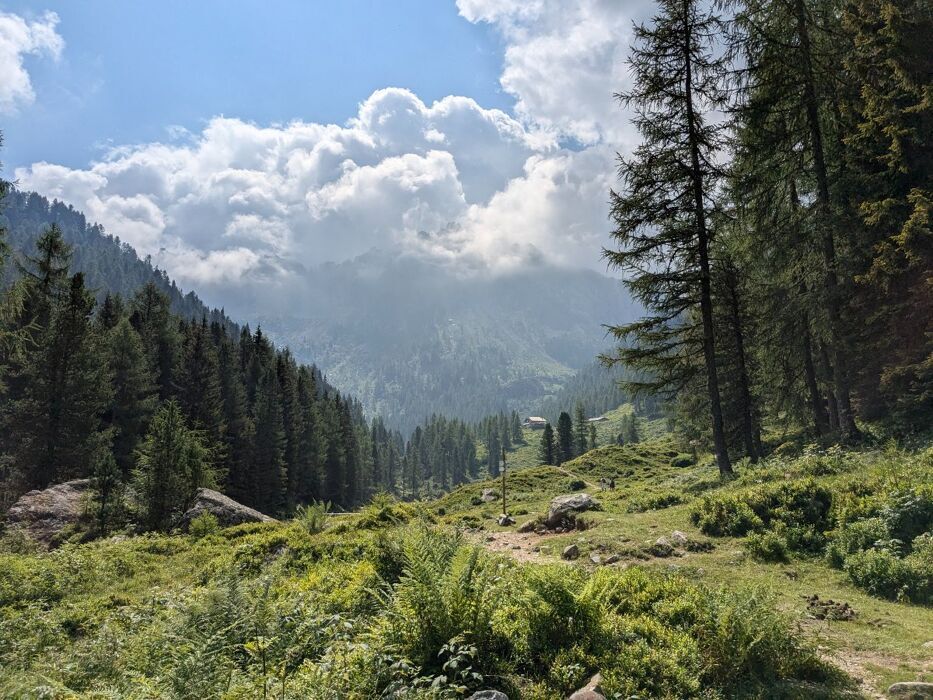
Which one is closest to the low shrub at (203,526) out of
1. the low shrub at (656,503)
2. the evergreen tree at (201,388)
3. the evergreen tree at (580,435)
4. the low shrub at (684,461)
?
the low shrub at (656,503)

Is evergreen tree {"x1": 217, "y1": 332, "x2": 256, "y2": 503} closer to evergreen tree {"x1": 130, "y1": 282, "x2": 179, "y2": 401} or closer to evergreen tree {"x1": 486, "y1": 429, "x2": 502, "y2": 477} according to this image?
evergreen tree {"x1": 130, "y1": 282, "x2": 179, "y2": 401}

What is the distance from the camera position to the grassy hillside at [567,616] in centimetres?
529

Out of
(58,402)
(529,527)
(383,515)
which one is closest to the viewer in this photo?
(529,527)

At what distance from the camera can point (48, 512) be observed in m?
22.1

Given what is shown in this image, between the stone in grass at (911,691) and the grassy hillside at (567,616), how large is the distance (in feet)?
0.71

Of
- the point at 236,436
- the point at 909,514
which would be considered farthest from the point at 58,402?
the point at 909,514

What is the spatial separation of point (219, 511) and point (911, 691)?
85.8 ft

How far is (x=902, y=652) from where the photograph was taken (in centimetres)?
598

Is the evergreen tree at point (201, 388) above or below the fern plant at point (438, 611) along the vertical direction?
above

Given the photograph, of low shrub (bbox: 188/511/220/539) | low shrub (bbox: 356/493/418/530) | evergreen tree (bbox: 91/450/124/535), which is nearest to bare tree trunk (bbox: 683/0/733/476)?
low shrub (bbox: 356/493/418/530)

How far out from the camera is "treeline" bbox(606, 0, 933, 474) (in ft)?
54.9

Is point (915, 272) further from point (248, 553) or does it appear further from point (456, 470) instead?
point (456, 470)

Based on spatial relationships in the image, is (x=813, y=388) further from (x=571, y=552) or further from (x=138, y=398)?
(x=138, y=398)

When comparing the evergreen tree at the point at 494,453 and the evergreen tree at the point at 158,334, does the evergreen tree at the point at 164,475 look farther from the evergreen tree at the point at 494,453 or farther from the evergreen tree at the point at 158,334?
the evergreen tree at the point at 494,453
